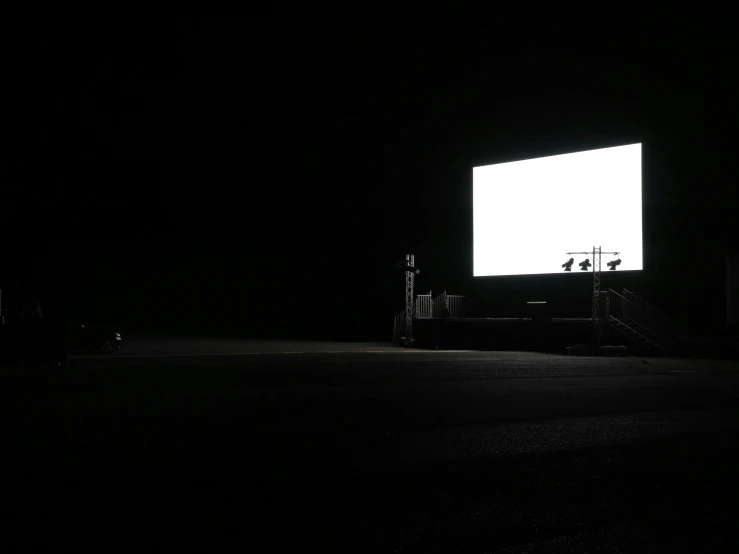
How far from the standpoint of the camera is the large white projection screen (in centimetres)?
2791

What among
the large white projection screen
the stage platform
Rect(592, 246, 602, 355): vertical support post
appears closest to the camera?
Rect(592, 246, 602, 355): vertical support post

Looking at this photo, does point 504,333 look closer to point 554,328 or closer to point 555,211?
point 554,328

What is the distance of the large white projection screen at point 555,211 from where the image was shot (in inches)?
1099

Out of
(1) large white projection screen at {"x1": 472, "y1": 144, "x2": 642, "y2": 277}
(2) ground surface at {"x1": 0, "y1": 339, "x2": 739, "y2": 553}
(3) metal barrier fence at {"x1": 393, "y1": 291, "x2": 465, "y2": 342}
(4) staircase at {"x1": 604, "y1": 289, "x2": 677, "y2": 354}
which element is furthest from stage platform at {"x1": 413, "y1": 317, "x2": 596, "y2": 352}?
(2) ground surface at {"x1": 0, "y1": 339, "x2": 739, "y2": 553}

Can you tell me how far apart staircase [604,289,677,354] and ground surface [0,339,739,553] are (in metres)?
13.7

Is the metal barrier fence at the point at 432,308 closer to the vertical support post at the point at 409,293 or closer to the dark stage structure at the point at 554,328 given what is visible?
the dark stage structure at the point at 554,328

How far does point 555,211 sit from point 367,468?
24359 millimetres

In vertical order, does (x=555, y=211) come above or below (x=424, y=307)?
above

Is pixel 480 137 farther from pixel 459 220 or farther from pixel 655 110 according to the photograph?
pixel 655 110

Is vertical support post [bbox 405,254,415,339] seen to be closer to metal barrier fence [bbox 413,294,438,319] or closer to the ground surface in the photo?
metal barrier fence [bbox 413,294,438,319]

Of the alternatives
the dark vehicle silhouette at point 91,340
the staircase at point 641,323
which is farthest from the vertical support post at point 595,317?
the dark vehicle silhouette at point 91,340

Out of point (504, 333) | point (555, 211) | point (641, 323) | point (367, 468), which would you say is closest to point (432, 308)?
point (504, 333)

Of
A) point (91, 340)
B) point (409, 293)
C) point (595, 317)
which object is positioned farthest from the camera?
point (409, 293)

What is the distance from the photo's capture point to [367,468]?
6.33 meters
